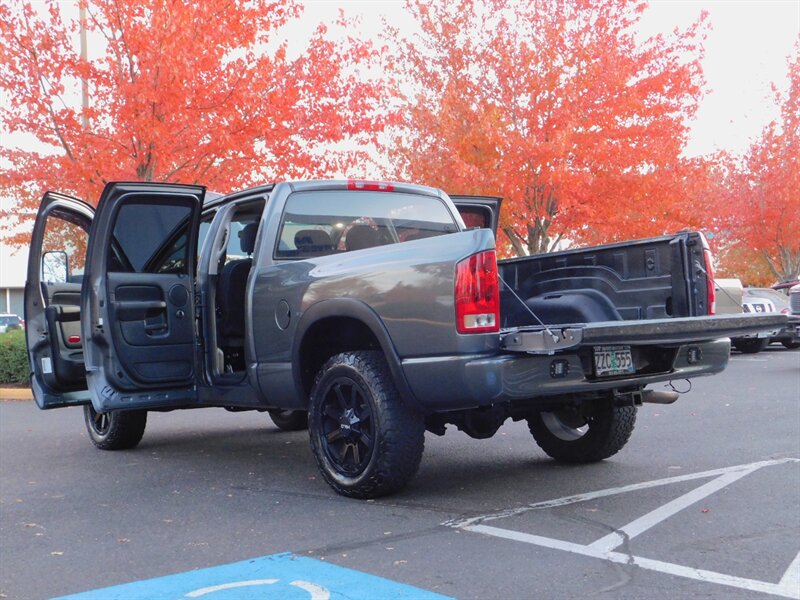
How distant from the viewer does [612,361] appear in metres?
5.61

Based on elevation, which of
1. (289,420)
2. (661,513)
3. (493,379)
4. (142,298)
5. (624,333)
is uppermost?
(142,298)

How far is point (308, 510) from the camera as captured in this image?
5.73 m

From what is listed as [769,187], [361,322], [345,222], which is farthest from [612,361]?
[769,187]

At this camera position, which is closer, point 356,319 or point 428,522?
point 428,522

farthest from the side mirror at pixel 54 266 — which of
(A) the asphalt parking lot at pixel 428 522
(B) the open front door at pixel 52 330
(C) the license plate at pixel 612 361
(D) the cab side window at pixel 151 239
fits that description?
(C) the license plate at pixel 612 361

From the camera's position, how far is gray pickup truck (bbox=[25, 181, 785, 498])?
210 inches

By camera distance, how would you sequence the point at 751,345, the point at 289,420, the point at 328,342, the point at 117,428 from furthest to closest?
the point at 751,345
the point at 289,420
the point at 117,428
the point at 328,342

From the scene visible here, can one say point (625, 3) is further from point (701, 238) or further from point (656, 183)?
point (701, 238)

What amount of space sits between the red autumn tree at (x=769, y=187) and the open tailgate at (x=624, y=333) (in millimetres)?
26473

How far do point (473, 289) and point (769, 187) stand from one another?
27.9m

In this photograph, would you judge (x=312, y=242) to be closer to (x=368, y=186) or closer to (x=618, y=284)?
(x=368, y=186)

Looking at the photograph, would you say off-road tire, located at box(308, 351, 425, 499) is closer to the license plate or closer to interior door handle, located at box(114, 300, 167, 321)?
the license plate

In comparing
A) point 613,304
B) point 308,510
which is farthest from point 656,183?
point 308,510

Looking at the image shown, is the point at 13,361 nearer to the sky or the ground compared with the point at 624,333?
nearer to the ground
